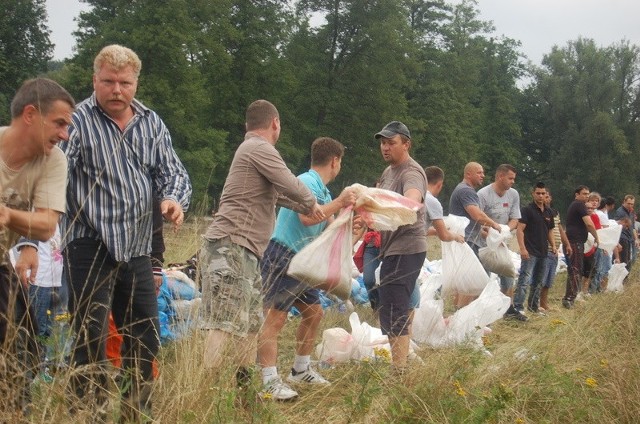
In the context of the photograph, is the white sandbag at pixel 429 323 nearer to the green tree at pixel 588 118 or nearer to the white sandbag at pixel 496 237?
the white sandbag at pixel 496 237

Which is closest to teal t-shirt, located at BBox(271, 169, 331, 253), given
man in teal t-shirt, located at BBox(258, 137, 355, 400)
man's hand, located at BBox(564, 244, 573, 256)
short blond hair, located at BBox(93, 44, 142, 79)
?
man in teal t-shirt, located at BBox(258, 137, 355, 400)

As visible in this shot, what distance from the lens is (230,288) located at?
446cm

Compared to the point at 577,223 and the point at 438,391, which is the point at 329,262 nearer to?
the point at 438,391

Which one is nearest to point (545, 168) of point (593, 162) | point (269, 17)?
point (593, 162)

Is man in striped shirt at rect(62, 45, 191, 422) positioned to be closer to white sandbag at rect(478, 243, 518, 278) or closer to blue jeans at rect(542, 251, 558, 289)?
white sandbag at rect(478, 243, 518, 278)

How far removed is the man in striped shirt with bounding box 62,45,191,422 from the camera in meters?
3.72

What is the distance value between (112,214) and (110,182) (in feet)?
0.47

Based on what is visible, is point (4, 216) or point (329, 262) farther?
point (329, 262)

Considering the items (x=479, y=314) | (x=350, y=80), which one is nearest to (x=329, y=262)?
(x=479, y=314)

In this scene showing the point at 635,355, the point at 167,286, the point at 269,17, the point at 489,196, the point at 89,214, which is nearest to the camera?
the point at 89,214

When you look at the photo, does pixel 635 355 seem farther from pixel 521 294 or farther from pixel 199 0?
pixel 199 0

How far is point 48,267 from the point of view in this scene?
5730 millimetres

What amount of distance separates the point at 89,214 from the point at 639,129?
5590 centimetres

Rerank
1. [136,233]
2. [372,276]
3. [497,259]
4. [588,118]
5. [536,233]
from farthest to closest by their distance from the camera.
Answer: [588,118], [536,233], [497,259], [372,276], [136,233]
